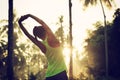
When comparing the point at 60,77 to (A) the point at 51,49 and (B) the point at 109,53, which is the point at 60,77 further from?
(B) the point at 109,53

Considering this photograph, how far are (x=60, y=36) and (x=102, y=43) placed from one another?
12.5m

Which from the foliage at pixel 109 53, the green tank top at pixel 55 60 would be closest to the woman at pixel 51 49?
the green tank top at pixel 55 60

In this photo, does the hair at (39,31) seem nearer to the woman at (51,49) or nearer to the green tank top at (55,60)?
the woman at (51,49)

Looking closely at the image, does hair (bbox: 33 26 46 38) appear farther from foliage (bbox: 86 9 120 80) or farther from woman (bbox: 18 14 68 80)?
foliage (bbox: 86 9 120 80)

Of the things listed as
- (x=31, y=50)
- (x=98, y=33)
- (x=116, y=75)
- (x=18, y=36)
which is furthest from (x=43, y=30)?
(x=31, y=50)

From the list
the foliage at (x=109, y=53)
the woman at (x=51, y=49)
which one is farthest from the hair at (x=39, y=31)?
the foliage at (x=109, y=53)

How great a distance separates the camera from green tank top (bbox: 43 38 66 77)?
5.07 meters

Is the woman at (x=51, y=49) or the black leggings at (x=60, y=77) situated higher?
the woman at (x=51, y=49)

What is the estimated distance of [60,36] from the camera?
53562 mm

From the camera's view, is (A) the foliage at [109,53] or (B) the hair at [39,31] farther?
(A) the foliage at [109,53]

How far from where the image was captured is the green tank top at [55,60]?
5.07m

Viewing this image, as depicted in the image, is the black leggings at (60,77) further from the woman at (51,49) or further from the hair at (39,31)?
the hair at (39,31)

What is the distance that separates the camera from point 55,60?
5.11m

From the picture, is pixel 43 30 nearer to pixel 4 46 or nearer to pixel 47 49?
pixel 47 49
